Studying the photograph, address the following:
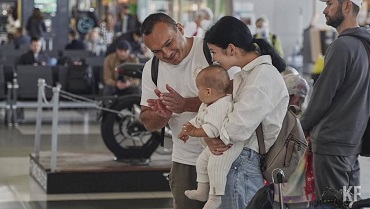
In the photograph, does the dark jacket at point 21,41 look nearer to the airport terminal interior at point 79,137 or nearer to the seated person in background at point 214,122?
the airport terminal interior at point 79,137

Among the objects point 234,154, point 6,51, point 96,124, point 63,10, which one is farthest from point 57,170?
point 63,10

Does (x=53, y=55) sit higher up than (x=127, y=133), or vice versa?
(x=127, y=133)

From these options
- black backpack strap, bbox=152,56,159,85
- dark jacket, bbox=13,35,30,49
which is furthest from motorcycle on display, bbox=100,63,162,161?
dark jacket, bbox=13,35,30,49

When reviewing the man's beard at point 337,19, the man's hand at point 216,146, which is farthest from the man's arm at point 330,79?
the man's hand at point 216,146

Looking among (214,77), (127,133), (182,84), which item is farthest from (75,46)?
(214,77)

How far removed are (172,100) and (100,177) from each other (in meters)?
5.21

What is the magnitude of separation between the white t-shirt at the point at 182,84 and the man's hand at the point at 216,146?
1.82ft

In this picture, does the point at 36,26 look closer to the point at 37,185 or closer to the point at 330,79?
the point at 37,185

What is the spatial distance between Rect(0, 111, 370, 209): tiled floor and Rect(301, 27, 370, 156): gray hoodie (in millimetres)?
2718

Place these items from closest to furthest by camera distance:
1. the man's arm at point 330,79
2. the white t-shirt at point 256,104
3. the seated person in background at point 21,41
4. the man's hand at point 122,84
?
the white t-shirt at point 256,104
the man's arm at point 330,79
the man's hand at point 122,84
the seated person in background at point 21,41

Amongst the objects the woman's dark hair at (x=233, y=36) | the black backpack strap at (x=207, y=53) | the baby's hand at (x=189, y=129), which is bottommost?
the baby's hand at (x=189, y=129)

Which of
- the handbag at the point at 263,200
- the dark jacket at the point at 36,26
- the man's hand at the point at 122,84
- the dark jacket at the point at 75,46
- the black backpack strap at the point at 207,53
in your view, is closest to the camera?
the handbag at the point at 263,200

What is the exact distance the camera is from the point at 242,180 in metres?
5.11

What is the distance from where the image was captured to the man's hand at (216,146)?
501 cm
